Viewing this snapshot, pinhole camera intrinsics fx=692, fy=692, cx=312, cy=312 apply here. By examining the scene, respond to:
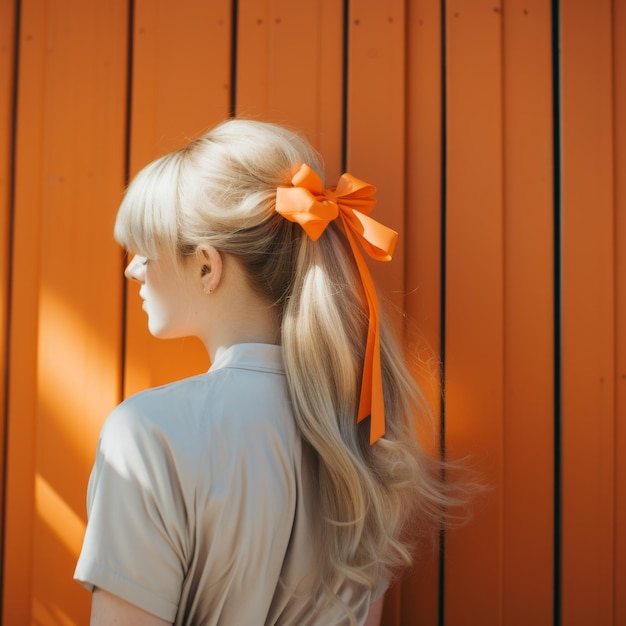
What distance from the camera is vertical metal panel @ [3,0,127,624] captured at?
1855mm

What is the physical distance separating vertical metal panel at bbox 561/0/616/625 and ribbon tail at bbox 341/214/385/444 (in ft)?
2.07

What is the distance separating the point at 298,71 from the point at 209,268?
72cm

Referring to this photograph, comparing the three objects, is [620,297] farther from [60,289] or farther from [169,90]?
[60,289]


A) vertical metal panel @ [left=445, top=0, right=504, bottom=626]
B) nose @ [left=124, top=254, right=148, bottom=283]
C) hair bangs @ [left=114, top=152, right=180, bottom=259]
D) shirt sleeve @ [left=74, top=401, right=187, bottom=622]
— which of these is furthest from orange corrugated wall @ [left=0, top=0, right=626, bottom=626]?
shirt sleeve @ [left=74, top=401, right=187, bottom=622]

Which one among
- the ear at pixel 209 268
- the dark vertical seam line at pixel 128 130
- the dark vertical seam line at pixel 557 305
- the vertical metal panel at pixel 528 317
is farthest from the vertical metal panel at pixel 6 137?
the dark vertical seam line at pixel 557 305

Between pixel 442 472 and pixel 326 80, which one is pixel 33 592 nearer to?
pixel 442 472

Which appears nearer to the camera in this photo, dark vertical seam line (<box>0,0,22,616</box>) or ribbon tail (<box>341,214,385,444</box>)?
ribbon tail (<box>341,214,385,444</box>)

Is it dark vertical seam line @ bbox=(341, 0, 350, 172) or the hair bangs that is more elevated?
dark vertical seam line @ bbox=(341, 0, 350, 172)

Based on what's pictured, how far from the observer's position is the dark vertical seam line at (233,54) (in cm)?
188

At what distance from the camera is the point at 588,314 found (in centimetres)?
179

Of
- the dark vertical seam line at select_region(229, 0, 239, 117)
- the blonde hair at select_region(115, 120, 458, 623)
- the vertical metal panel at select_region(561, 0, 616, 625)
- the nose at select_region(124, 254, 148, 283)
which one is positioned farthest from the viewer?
the dark vertical seam line at select_region(229, 0, 239, 117)

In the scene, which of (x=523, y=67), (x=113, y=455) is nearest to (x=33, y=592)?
(x=113, y=455)

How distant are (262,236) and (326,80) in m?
0.65

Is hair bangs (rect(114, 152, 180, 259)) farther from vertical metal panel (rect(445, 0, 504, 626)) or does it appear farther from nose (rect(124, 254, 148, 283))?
vertical metal panel (rect(445, 0, 504, 626))
